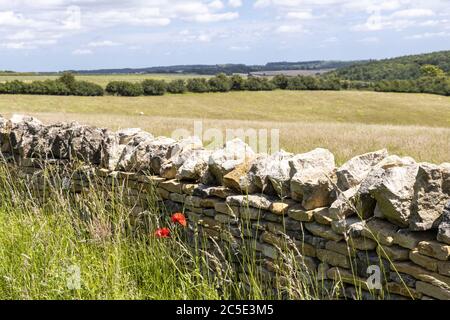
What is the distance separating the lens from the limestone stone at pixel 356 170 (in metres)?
Result: 3.97

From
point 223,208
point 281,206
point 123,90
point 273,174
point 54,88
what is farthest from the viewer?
point 123,90

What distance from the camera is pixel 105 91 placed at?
53781 mm

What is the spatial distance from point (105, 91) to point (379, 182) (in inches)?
2065

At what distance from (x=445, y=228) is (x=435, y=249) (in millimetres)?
143

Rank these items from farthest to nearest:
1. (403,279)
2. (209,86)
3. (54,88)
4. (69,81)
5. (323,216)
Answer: (209,86)
(69,81)
(54,88)
(323,216)
(403,279)

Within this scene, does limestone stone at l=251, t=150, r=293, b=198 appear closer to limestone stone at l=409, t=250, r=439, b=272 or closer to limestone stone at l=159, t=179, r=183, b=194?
limestone stone at l=159, t=179, r=183, b=194

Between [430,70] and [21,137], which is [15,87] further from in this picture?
[430,70]

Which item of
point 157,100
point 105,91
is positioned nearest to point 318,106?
point 157,100

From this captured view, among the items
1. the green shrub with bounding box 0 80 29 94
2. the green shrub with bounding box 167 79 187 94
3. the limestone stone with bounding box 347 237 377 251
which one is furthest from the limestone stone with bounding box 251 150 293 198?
the green shrub with bounding box 167 79 187 94

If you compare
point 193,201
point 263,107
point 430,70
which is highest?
point 430,70

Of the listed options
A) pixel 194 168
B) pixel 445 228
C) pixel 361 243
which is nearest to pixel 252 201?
pixel 194 168

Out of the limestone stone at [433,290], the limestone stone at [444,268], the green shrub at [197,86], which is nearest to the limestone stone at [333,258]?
the limestone stone at [433,290]

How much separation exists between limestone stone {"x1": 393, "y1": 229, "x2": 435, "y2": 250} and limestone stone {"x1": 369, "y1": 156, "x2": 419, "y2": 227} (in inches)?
3.1

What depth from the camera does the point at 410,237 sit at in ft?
11.0
